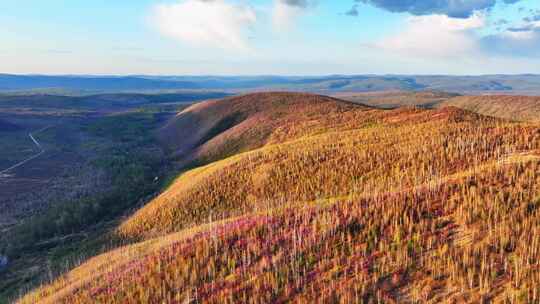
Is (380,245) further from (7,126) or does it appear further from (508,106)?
A: (7,126)

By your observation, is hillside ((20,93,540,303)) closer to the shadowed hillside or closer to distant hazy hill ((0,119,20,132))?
the shadowed hillside

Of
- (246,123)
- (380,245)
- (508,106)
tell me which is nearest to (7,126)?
(246,123)

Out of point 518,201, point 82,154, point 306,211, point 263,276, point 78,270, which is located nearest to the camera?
point 263,276

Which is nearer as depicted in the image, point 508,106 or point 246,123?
point 246,123

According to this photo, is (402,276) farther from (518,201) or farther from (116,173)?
(116,173)

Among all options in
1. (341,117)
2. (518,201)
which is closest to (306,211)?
(518,201)

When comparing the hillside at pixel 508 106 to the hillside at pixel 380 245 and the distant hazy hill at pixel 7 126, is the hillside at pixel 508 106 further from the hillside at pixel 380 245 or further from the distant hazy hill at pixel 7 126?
the distant hazy hill at pixel 7 126

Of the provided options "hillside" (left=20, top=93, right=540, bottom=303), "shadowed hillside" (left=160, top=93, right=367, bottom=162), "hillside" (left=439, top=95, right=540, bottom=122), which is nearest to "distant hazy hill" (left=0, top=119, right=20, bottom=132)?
"shadowed hillside" (left=160, top=93, right=367, bottom=162)

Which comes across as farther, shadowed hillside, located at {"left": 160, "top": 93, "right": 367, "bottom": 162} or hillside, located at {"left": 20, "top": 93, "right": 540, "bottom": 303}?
shadowed hillside, located at {"left": 160, "top": 93, "right": 367, "bottom": 162}
